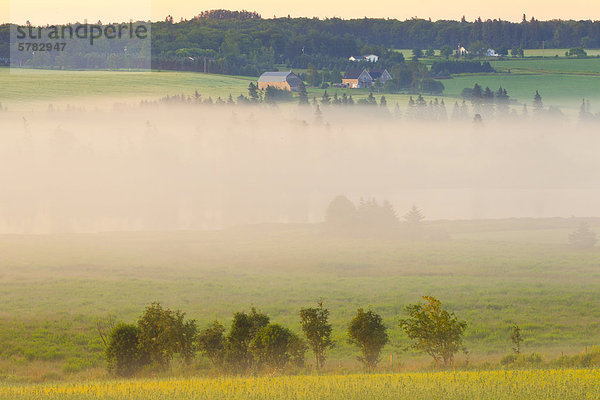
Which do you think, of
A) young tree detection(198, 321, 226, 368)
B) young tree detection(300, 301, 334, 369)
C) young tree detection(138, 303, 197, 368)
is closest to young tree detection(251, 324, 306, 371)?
young tree detection(300, 301, 334, 369)

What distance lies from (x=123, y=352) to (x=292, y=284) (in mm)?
40151

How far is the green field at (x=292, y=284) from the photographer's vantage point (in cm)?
6153

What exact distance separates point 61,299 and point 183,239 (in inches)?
2414

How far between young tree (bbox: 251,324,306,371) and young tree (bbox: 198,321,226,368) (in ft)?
7.58

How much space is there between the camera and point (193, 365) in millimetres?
50625

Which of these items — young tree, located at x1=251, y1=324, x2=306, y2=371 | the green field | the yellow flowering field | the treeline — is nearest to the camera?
the yellow flowering field

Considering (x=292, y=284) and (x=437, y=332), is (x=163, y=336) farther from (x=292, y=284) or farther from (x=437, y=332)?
(x=292, y=284)

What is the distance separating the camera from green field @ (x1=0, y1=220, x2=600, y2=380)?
2422 inches

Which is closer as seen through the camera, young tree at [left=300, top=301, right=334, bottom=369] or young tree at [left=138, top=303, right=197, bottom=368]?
young tree at [left=138, top=303, right=197, bottom=368]

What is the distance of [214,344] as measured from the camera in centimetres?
4947

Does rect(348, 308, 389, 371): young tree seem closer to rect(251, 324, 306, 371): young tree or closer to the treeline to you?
the treeline

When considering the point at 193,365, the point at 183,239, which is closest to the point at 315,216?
the point at 183,239

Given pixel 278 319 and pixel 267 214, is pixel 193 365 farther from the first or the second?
pixel 267 214

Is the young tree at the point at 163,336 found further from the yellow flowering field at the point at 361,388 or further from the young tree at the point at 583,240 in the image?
the young tree at the point at 583,240
